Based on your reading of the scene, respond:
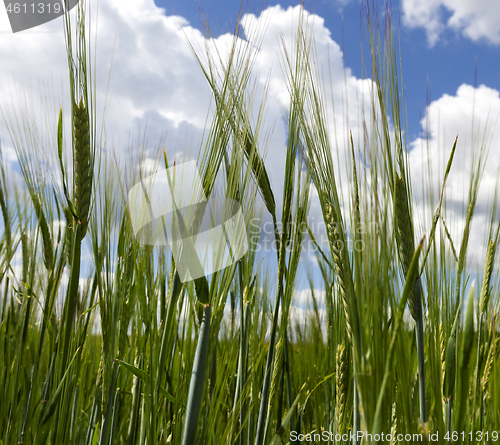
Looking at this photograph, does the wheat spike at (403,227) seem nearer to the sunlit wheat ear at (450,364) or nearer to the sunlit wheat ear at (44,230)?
the sunlit wheat ear at (450,364)

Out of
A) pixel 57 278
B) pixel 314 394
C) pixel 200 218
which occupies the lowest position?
pixel 314 394

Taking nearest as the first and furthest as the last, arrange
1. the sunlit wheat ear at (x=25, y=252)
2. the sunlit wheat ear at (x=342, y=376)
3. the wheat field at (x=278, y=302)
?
1. the wheat field at (x=278, y=302)
2. the sunlit wheat ear at (x=342, y=376)
3. the sunlit wheat ear at (x=25, y=252)

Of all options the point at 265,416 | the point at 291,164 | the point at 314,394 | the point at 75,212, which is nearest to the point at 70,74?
the point at 75,212

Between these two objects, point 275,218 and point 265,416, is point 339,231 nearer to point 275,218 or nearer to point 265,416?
point 275,218

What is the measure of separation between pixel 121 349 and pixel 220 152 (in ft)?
1.77

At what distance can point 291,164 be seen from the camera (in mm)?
832

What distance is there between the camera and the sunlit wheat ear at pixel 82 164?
2.14ft

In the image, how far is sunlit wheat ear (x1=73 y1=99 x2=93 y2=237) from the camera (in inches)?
25.7

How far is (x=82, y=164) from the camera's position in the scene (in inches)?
26.2

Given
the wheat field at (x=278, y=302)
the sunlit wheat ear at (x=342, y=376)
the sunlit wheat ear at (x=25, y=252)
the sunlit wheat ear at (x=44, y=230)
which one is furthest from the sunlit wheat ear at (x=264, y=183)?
the sunlit wheat ear at (x=25, y=252)

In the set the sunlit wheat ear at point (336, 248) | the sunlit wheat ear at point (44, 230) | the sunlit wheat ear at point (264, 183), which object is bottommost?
the sunlit wheat ear at point (336, 248)

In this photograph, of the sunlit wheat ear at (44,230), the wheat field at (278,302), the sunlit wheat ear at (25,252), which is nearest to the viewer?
the wheat field at (278,302)

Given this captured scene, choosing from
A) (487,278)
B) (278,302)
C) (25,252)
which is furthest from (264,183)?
(25,252)

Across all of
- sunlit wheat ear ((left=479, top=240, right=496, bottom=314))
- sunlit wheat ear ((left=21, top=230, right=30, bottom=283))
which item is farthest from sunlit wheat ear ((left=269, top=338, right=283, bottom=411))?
sunlit wheat ear ((left=21, top=230, right=30, bottom=283))
